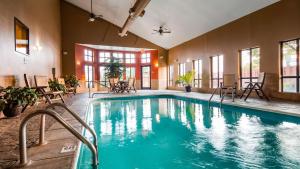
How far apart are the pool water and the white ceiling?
443cm

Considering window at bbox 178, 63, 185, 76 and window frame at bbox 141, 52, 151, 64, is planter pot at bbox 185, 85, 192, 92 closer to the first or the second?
window at bbox 178, 63, 185, 76

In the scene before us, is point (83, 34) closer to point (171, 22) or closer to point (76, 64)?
point (76, 64)

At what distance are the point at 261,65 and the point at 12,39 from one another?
7633 mm

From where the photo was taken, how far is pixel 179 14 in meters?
8.88

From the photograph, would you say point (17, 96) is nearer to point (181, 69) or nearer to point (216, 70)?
point (216, 70)

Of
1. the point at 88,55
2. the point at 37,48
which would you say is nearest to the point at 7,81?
the point at 37,48

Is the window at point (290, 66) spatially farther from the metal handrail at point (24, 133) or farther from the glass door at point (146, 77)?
the glass door at point (146, 77)

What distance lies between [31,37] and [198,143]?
5933 mm

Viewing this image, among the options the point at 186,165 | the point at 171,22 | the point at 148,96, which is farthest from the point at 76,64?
the point at 186,165

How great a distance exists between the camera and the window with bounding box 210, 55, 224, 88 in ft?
30.1

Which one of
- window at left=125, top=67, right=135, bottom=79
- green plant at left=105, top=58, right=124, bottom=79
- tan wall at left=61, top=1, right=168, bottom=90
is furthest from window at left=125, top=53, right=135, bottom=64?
tan wall at left=61, top=1, right=168, bottom=90

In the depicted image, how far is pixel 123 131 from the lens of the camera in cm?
357

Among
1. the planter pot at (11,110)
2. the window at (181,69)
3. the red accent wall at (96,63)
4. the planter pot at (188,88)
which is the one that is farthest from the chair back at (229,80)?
the red accent wall at (96,63)

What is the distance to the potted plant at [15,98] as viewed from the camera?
360cm
